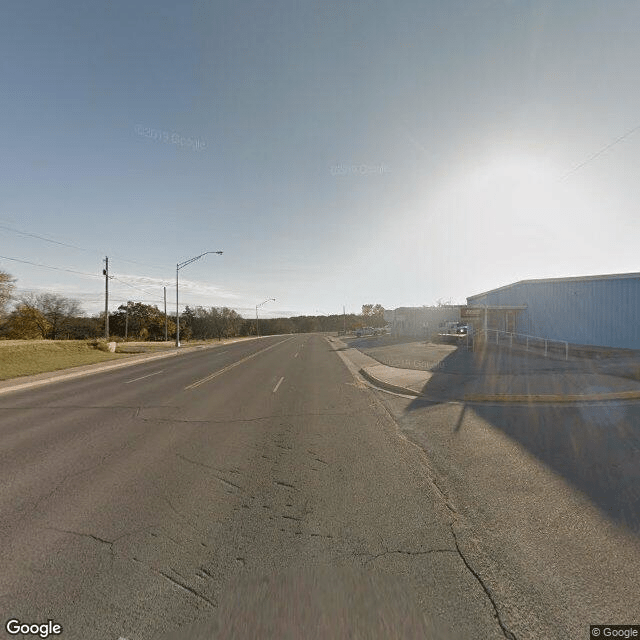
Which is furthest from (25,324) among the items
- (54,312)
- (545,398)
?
(545,398)

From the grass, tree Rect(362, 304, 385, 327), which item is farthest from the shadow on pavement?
tree Rect(362, 304, 385, 327)

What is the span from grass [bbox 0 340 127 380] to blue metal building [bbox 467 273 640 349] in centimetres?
2681

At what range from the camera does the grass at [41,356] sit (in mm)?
15695

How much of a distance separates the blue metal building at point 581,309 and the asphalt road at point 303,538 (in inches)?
740

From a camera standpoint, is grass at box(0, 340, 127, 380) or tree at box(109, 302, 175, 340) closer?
grass at box(0, 340, 127, 380)

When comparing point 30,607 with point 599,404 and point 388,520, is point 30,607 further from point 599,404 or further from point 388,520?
point 599,404

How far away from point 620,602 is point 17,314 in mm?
72718

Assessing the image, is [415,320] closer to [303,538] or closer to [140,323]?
[303,538]

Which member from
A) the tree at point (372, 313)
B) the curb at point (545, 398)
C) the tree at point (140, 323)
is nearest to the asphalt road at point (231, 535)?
the curb at point (545, 398)

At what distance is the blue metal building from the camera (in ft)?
58.2

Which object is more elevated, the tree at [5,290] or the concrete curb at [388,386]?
the tree at [5,290]

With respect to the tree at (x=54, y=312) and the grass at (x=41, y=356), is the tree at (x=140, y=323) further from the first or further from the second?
the grass at (x=41, y=356)

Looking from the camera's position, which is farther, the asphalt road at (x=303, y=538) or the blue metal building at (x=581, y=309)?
the blue metal building at (x=581, y=309)

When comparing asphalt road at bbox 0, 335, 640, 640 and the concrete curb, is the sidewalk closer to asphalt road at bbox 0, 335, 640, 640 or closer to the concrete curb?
the concrete curb
